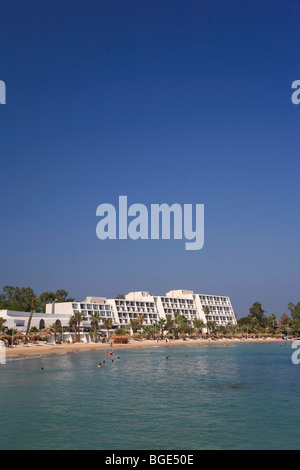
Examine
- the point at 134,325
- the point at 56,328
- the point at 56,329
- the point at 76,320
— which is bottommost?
the point at 134,325

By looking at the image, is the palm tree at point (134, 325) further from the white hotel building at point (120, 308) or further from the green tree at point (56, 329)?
the green tree at point (56, 329)

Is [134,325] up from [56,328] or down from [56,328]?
down

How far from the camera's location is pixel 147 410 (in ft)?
121

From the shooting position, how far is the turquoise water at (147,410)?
27.7 m

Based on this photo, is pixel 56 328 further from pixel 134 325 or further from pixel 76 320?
pixel 134 325

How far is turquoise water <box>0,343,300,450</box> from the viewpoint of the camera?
90.9 ft

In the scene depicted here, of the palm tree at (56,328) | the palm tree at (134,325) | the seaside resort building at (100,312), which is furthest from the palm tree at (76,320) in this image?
the palm tree at (134,325)

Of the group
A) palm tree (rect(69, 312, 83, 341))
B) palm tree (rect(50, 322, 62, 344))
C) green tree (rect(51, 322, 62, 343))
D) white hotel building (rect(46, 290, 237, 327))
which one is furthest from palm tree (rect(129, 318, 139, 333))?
palm tree (rect(50, 322, 62, 344))

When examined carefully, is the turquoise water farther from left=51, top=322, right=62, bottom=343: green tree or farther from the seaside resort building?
the seaside resort building

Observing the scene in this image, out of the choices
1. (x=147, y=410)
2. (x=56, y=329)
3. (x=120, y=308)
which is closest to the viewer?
(x=147, y=410)

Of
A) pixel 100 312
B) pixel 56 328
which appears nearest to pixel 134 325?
pixel 100 312

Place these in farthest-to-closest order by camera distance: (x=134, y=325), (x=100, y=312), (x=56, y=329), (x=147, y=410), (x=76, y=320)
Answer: (x=100, y=312)
(x=134, y=325)
(x=76, y=320)
(x=56, y=329)
(x=147, y=410)

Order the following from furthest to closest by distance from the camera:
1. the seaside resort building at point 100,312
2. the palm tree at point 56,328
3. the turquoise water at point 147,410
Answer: the seaside resort building at point 100,312 → the palm tree at point 56,328 → the turquoise water at point 147,410
